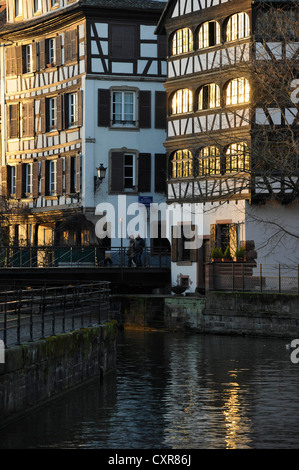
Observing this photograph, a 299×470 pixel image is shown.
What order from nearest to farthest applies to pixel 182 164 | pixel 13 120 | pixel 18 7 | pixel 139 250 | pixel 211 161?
pixel 211 161, pixel 139 250, pixel 182 164, pixel 13 120, pixel 18 7

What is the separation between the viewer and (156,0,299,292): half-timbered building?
40.3 metres

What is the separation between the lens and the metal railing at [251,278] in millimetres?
39000

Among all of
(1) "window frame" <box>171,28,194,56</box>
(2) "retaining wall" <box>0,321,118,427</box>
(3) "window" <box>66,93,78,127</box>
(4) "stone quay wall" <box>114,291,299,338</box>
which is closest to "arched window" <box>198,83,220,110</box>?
(1) "window frame" <box>171,28,194,56</box>

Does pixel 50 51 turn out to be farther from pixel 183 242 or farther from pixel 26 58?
pixel 183 242

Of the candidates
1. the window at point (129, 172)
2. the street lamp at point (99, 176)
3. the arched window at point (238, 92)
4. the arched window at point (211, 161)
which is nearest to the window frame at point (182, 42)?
the arched window at point (238, 92)

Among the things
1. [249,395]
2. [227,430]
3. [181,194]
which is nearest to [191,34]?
[181,194]

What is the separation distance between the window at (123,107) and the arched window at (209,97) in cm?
625

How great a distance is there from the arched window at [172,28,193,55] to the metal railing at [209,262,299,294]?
10.3 meters

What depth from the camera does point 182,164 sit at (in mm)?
45781

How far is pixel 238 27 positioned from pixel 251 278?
33.1 feet

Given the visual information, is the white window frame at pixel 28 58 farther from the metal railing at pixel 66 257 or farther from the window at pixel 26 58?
the metal railing at pixel 66 257

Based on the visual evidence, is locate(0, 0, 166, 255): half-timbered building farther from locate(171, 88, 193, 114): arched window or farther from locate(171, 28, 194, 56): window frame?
locate(171, 88, 193, 114): arched window

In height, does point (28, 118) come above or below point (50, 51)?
below

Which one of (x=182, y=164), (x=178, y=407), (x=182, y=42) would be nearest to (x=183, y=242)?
(x=182, y=164)
